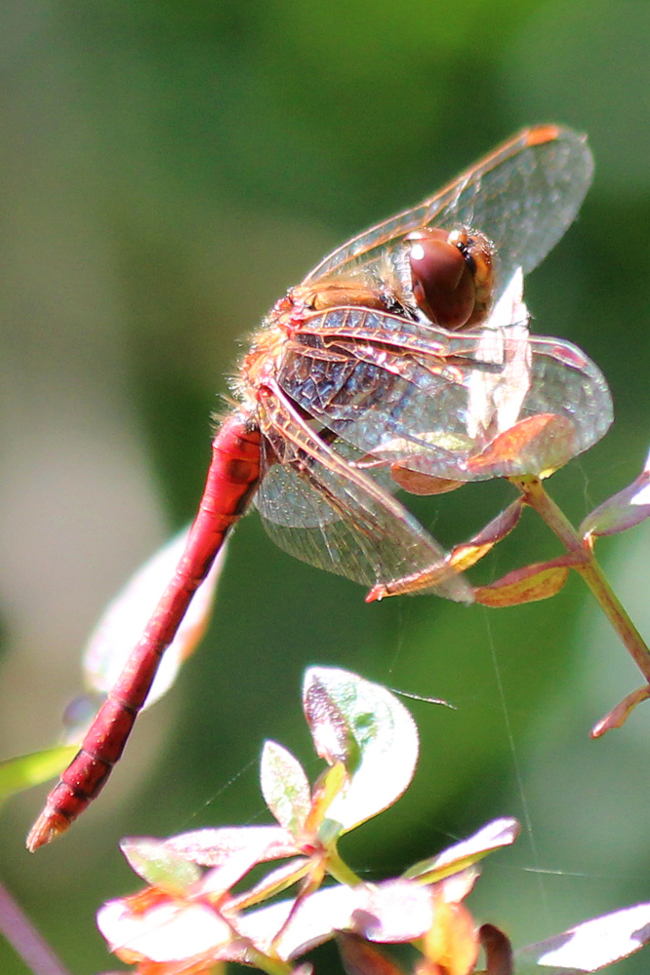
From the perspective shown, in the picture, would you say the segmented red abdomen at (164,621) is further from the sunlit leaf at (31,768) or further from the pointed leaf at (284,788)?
the pointed leaf at (284,788)

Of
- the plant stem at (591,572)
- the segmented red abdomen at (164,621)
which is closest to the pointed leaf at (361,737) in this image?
the plant stem at (591,572)

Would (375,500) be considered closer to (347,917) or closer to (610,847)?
(347,917)

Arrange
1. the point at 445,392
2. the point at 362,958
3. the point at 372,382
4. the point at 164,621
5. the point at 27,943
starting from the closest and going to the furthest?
the point at 362,958 → the point at 27,943 → the point at 445,392 → the point at 372,382 → the point at 164,621

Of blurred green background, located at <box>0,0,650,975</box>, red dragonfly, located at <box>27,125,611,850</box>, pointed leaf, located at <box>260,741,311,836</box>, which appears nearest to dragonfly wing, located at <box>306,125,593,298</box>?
red dragonfly, located at <box>27,125,611,850</box>

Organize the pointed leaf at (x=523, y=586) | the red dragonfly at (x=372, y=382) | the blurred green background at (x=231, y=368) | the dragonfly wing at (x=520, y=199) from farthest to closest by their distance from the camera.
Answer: the blurred green background at (x=231, y=368)
the dragonfly wing at (x=520, y=199)
the red dragonfly at (x=372, y=382)
the pointed leaf at (x=523, y=586)

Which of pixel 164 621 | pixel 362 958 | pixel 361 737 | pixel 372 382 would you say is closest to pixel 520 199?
pixel 372 382

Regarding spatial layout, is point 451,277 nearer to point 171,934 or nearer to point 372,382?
point 372,382
